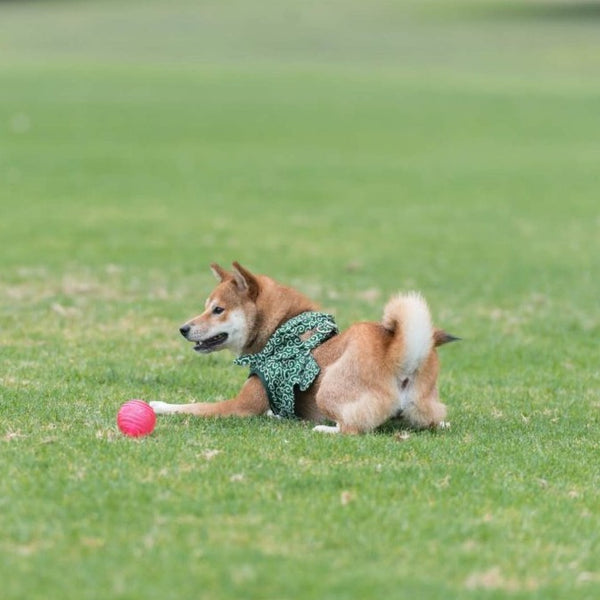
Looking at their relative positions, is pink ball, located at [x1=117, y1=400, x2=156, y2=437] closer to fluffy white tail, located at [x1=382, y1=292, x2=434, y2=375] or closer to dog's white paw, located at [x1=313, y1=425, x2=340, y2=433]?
dog's white paw, located at [x1=313, y1=425, x2=340, y2=433]

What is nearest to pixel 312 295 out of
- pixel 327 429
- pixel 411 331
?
pixel 327 429

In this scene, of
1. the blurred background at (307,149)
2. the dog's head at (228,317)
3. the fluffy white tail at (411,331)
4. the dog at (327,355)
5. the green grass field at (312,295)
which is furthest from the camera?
the blurred background at (307,149)

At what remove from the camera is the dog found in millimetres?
8469

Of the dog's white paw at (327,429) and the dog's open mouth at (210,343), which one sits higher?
the dog's open mouth at (210,343)

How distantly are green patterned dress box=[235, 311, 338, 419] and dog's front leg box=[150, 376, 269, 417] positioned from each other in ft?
0.26

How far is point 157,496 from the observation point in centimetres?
673

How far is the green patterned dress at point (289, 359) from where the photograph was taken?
8.87 metres

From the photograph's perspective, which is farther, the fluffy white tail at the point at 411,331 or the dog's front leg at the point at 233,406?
the dog's front leg at the point at 233,406

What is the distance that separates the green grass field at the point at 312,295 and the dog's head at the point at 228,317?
2.52 feet

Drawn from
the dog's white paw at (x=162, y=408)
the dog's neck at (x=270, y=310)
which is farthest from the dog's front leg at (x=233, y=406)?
the dog's neck at (x=270, y=310)

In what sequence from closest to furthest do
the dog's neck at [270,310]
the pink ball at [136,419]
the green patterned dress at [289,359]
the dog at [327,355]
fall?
the pink ball at [136,419]
the dog at [327,355]
the green patterned dress at [289,359]
the dog's neck at [270,310]

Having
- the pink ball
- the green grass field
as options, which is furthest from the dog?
the pink ball

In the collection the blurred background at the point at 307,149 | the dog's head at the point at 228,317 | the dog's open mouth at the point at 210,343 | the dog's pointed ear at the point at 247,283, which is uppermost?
the dog's pointed ear at the point at 247,283

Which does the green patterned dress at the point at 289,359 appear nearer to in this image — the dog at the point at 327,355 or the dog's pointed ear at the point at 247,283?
the dog at the point at 327,355
